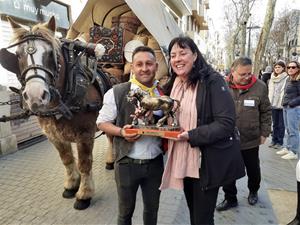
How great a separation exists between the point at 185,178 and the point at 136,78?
0.92 metres

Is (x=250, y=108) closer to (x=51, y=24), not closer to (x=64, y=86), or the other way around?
(x=64, y=86)

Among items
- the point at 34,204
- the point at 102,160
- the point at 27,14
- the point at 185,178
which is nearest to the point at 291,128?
the point at 102,160

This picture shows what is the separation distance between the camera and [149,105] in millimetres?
2158

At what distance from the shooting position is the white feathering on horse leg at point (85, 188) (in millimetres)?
3830

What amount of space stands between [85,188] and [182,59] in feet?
8.01

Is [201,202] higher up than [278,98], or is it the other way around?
[278,98]

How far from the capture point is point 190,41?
2.20m

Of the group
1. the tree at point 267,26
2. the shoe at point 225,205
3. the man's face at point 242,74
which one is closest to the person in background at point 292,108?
the man's face at point 242,74

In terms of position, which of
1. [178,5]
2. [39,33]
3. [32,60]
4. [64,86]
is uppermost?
[178,5]

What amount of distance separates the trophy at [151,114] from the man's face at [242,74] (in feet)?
5.27

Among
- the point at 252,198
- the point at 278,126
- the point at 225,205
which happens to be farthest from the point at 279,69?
the point at 225,205

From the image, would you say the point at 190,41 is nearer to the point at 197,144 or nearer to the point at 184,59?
the point at 184,59

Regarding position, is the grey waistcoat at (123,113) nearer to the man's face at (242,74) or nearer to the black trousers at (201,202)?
the black trousers at (201,202)

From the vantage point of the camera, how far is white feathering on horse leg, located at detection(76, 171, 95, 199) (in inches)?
151
